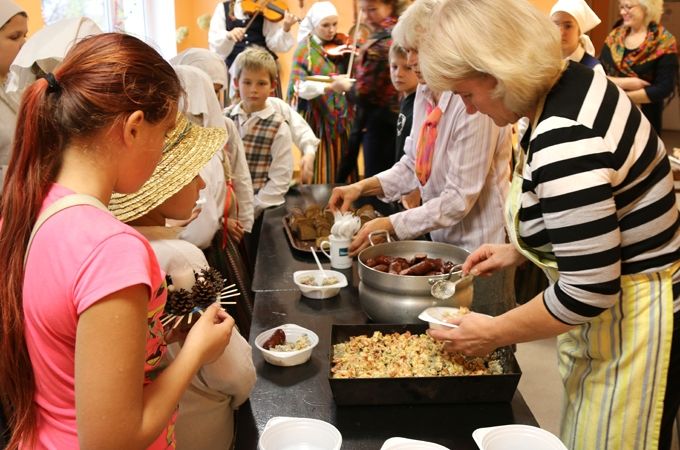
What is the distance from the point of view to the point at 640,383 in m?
1.28

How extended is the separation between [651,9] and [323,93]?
7.96 feet

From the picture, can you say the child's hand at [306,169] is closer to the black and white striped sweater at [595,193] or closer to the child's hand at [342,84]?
the child's hand at [342,84]

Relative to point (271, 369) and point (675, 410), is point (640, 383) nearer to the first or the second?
point (675, 410)

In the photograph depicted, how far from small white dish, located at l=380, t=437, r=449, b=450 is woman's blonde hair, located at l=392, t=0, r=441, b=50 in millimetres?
1226

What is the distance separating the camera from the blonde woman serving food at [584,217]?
3.68ft

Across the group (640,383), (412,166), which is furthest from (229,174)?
(640,383)

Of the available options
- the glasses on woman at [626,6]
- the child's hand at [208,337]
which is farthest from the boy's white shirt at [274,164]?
the glasses on woman at [626,6]

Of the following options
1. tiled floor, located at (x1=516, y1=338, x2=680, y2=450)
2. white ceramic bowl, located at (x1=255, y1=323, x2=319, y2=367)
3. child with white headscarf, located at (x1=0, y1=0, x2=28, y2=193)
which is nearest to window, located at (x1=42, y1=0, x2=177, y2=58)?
child with white headscarf, located at (x1=0, y1=0, x2=28, y2=193)

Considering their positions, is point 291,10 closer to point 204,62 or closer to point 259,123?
point 259,123

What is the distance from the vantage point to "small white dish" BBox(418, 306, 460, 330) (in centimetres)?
137

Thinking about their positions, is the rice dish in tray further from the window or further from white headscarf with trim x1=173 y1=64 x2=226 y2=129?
the window

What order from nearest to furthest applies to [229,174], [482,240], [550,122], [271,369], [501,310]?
[550,122] → [271,369] → [501,310] → [482,240] → [229,174]

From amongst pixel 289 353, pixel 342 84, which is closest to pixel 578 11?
pixel 342 84

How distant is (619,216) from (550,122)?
244 millimetres
